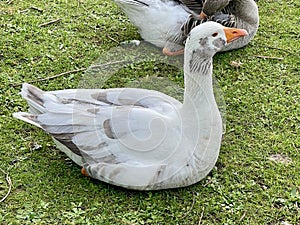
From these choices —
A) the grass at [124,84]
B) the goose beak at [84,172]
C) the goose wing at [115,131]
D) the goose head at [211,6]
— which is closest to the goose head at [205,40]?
the goose wing at [115,131]

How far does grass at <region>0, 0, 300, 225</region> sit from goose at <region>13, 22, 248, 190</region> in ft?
0.58

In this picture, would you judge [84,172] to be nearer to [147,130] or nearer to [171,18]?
[147,130]

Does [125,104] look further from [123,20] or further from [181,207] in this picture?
[123,20]

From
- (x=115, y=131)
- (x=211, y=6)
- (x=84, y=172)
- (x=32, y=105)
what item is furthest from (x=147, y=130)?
(x=211, y=6)

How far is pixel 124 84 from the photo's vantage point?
5000 mm

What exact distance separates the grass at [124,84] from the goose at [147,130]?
0.18m

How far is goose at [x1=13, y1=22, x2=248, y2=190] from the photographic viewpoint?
364cm

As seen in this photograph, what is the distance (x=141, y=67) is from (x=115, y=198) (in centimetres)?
184

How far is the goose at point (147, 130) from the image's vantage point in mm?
3645

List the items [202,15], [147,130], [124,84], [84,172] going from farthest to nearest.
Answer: [202,15] < [124,84] < [84,172] < [147,130]

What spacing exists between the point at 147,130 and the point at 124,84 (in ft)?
4.70

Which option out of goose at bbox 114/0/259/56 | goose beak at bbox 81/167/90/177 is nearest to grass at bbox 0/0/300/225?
goose beak at bbox 81/167/90/177

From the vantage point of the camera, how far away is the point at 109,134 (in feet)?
12.1

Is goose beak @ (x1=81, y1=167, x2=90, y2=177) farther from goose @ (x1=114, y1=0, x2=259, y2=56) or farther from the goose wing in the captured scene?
goose @ (x1=114, y1=0, x2=259, y2=56)
